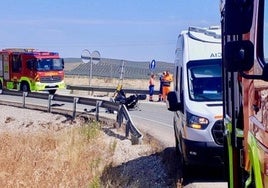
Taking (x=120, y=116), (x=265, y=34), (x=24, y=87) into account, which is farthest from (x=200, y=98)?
(x=24, y=87)

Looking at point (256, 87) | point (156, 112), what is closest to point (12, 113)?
point (156, 112)

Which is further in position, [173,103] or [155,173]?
[155,173]

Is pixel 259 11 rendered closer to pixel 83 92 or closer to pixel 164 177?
pixel 164 177

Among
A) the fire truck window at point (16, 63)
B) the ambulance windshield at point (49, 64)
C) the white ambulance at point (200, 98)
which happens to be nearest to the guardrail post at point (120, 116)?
the white ambulance at point (200, 98)

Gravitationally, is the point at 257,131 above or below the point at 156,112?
above

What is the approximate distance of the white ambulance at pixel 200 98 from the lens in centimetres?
947

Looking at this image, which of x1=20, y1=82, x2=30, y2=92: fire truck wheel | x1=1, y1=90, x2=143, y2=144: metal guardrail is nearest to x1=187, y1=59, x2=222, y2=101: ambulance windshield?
x1=1, y1=90, x2=143, y2=144: metal guardrail

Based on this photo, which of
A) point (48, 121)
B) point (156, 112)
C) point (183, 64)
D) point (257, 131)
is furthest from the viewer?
point (156, 112)

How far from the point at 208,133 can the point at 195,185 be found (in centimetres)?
96

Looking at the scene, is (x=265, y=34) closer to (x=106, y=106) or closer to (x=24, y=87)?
(x=106, y=106)

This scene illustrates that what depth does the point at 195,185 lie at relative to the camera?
32.2 feet

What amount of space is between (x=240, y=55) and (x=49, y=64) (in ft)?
136

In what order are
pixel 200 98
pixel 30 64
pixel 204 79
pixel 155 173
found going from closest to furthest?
pixel 200 98
pixel 204 79
pixel 155 173
pixel 30 64

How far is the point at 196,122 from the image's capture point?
967 cm
